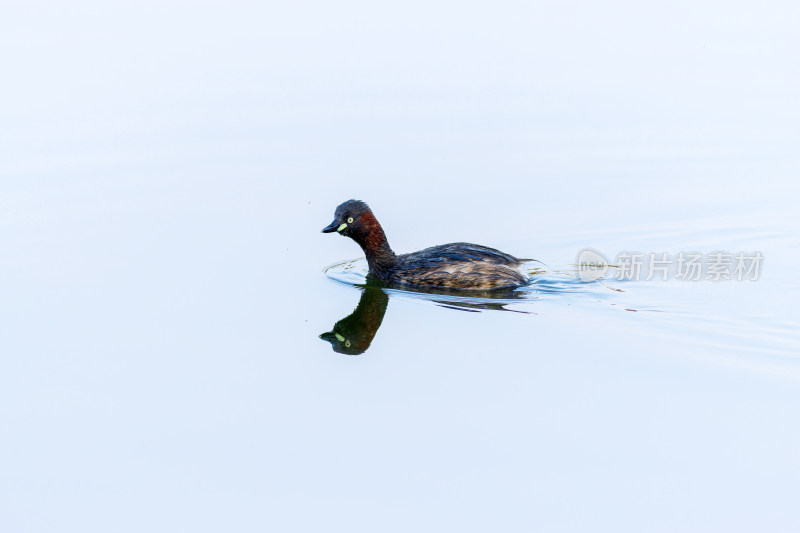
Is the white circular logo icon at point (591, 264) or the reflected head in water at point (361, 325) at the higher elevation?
the white circular logo icon at point (591, 264)

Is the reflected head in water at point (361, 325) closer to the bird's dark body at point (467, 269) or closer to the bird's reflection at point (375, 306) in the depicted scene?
the bird's reflection at point (375, 306)

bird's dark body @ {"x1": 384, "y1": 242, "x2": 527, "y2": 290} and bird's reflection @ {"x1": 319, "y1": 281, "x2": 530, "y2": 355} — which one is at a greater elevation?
bird's dark body @ {"x1": 384, "y1": 242, "x2": 527, "y2": 290}

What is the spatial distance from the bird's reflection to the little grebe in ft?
0.39

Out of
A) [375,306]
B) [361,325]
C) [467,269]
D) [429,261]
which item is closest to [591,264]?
[467,269]

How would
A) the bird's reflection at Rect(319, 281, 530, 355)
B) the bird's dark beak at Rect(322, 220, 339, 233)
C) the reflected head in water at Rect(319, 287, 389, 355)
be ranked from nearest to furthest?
the reflected head in water at Rect(319, 287, 389, 355) < the bird's reflection at Rect(319, 281, 530, 355) < the bird's dark beak at Rect(322, 220, 339, 233)

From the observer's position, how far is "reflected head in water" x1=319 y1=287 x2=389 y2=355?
9.96 m

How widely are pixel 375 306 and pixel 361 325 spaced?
61cm

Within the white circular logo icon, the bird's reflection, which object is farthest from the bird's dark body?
the white circular logo icon

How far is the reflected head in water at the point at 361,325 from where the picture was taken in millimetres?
Answer: 9961

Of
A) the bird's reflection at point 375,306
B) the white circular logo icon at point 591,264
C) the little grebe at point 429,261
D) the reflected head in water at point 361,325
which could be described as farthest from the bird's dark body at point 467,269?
the white circular logo icon at point 591,264

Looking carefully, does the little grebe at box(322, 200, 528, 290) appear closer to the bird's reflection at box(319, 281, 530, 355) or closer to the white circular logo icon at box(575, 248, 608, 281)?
the bird's reflection at box(319, 281, 530, 355)

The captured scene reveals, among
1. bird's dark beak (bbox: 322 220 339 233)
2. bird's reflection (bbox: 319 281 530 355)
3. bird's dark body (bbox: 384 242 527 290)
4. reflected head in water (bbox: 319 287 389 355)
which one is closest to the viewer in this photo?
reflected head in water (bbox: 319 287 389 355)

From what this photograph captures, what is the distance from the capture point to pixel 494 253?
11445 millimetres

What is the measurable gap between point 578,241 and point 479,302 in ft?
5.74
